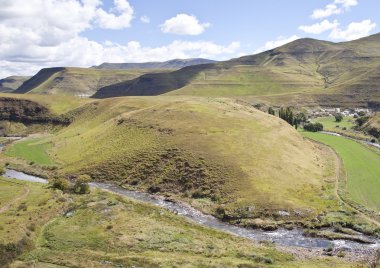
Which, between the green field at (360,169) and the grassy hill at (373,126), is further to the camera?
the grassy hill at (373,126)

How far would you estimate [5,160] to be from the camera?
119250mm

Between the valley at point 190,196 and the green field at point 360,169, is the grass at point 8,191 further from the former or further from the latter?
the green field at point 360,169

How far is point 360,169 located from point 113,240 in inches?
2691

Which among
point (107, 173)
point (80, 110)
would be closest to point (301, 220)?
point (107, 173)

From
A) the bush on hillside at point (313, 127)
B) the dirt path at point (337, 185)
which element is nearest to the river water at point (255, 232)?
the dirt path at point (337, 185)

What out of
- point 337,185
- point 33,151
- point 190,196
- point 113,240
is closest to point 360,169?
point 337,185

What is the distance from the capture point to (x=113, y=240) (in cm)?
6016

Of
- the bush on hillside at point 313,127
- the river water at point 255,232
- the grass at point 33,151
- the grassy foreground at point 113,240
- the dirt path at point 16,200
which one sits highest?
the bush on hillside at point 313,127

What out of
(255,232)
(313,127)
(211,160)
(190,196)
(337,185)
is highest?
(211,160)

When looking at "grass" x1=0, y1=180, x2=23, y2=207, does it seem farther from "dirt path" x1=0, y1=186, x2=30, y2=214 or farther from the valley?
"dirt path" x1=0, y1=186, x2=30, y2=214

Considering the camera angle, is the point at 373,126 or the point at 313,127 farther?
the point at 313,127

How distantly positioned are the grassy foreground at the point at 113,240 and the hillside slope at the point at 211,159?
43.8 feet

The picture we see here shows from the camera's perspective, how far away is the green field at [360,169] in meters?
80.8

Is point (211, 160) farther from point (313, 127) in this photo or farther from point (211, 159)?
point (313, 127)
